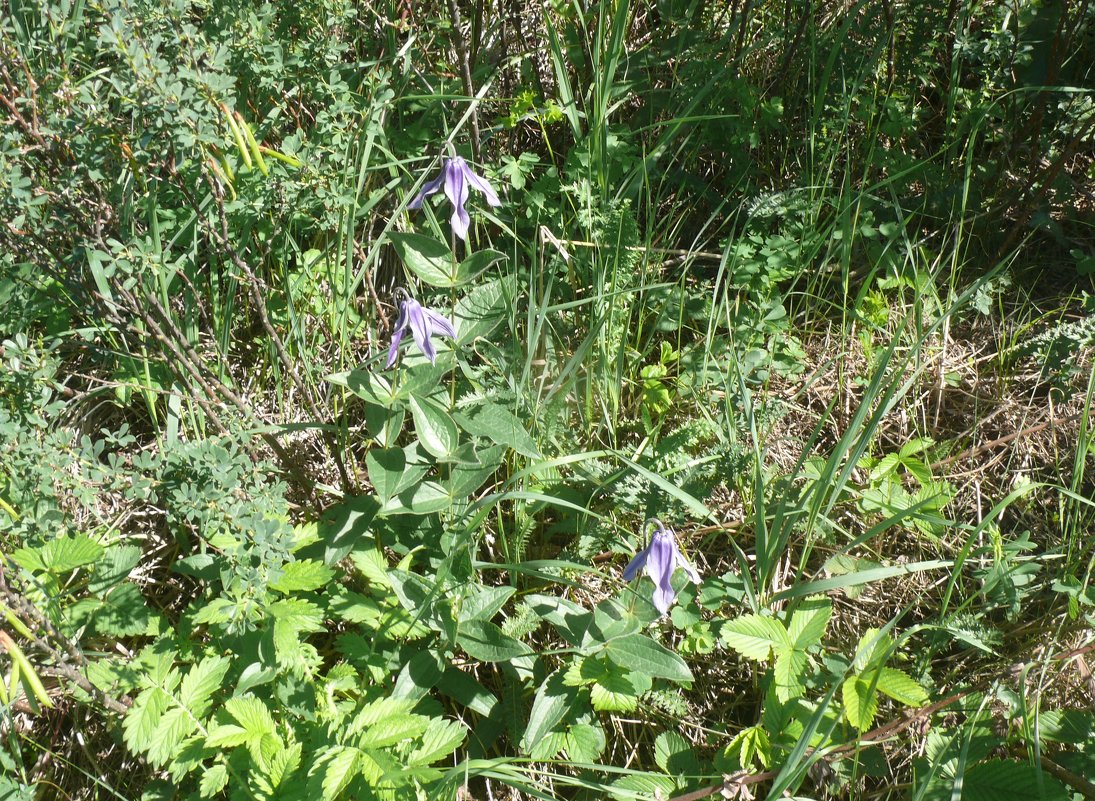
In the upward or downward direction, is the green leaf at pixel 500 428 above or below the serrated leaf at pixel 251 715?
above

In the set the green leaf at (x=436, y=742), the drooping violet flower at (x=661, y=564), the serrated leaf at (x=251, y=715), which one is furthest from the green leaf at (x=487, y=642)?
the serrated leaf at (x=251, y=715)

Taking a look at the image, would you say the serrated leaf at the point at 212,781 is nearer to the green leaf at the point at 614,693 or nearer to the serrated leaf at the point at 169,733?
the serrated leaf at the point at 169,733

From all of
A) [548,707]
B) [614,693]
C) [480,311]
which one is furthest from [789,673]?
[480,311]

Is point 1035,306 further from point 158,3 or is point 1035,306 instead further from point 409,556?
point 158,3

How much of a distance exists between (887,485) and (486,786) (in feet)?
4.28

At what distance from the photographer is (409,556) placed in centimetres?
207

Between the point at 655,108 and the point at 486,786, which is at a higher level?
the point at 655,108

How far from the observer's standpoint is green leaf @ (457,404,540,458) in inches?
80.7

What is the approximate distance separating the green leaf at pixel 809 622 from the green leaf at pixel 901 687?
16 cm

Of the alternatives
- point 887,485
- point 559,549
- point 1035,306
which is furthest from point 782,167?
point 559,549

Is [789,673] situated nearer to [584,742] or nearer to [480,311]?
[584,742]

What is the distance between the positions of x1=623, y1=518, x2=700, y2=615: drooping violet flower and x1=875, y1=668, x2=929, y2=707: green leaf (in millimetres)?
467

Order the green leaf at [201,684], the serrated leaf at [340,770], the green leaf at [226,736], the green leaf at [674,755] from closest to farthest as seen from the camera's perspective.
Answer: the serrated leaf at [340,770], the green leaf at [226,736], the green leaf at [201,684], the green leaf at [674,755]

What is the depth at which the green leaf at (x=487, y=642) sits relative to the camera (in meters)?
2.01
